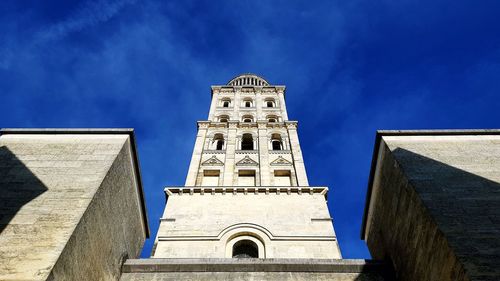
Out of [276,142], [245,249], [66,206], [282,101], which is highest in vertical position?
[282,101]

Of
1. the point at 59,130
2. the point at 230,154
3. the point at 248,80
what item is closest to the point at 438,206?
the point at 59,130

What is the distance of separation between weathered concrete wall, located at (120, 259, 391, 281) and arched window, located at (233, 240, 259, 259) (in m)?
2.85

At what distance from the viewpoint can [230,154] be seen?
60.5ft

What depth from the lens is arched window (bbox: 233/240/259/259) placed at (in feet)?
38.2

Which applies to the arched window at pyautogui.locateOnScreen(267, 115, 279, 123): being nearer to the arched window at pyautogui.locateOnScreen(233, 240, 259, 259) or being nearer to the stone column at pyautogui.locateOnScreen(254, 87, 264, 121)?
the stone column at pyautogui.locateOnScreen(254, 87, 264, 121)

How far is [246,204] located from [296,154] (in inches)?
218

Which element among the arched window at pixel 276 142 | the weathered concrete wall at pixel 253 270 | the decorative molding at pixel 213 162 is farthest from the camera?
the arched window at pixel 276 142

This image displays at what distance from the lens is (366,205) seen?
1024 cm

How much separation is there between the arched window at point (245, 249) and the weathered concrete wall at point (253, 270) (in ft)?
9.36

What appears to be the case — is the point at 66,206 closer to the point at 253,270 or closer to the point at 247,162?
the point at 253,270

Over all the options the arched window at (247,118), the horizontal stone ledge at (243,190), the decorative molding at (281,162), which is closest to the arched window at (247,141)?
the arched window at (247,118)

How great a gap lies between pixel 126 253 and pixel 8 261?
3800 millimetres

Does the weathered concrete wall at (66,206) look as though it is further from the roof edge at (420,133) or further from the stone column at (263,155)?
the stone column at (263,155)

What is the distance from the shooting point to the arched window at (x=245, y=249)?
11.7m
